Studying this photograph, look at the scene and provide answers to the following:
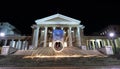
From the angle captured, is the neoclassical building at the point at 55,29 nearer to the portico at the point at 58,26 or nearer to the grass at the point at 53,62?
the portico at the point at 58,26

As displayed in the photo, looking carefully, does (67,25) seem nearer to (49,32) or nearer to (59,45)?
(49,32)

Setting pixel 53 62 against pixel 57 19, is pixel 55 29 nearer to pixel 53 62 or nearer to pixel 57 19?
pixel 57 19

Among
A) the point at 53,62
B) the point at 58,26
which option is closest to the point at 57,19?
the point at 58,26

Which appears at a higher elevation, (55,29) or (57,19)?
(57,19)

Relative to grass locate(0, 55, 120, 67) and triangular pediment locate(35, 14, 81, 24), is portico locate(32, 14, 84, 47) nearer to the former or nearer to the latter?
triangular pediment locate(35, 14, 81, 24)

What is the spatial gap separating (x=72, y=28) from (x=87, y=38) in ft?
18.9

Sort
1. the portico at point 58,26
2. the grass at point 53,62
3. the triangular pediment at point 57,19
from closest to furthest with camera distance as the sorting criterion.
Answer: the grass at point 53,62, the portico at point 58,26, the triangular pediment at point 57,19

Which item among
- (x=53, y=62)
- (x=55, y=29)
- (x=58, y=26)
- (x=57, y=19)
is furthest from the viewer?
(x=57, y=19)

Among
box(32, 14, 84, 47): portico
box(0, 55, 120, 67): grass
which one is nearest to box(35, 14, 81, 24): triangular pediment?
box(32, 14, 84, 47): portico

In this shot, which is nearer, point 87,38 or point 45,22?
point 45,22

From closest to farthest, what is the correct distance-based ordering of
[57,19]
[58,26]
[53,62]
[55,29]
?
1. [53,62]
2. [55,29]
3. [58,26]
4. [57,19]

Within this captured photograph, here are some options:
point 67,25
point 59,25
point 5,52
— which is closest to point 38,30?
point 59,25

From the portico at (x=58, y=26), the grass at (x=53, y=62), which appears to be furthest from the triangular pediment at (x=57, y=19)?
the grass at (x=53, y=62)

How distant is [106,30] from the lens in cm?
5103
